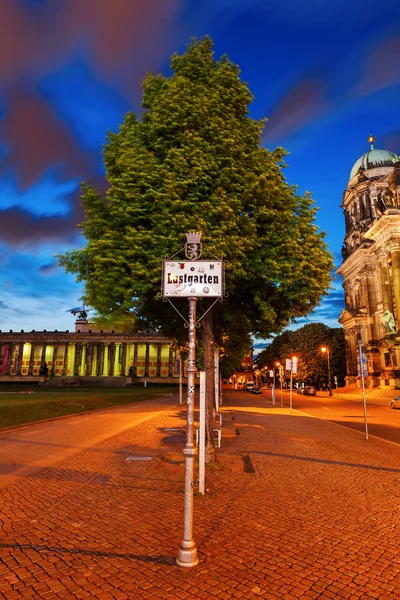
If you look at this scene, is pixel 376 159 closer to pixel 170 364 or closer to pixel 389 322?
pixel 389 322

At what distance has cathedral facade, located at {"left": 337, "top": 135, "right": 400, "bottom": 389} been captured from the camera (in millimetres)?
60062

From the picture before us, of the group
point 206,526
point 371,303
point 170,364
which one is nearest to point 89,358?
point 170,364

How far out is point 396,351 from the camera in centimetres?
5712

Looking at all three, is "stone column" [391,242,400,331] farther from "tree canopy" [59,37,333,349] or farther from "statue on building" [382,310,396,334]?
"tree canopy" [59,37,333,349]

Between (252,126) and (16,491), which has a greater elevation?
(252,126)

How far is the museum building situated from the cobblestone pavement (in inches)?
3605

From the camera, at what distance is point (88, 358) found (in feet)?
338

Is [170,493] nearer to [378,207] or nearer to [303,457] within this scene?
[303,457]

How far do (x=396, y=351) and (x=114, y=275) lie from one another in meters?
55.7

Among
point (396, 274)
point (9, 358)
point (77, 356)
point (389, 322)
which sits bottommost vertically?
point (9, 358)

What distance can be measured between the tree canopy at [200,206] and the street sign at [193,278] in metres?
4.63

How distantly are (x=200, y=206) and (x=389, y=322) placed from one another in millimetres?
58792

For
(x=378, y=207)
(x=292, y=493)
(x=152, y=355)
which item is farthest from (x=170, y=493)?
(x=152, y=355)

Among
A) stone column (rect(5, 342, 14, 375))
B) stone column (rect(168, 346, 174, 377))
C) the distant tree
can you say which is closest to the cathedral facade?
the distant tree
